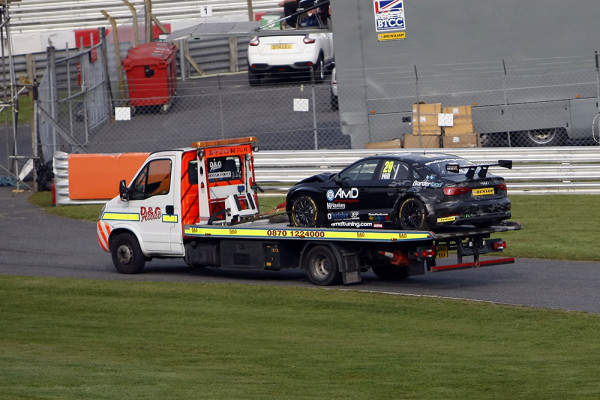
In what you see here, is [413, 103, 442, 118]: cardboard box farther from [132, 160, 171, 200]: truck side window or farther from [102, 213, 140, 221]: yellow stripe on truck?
[102, 213, 140, 221]: yellow stripe on truck

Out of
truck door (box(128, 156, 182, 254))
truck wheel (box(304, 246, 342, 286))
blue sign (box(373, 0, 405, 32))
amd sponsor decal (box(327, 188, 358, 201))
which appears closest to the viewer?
amd sponsor decal (box(327, 188, 358, 201))

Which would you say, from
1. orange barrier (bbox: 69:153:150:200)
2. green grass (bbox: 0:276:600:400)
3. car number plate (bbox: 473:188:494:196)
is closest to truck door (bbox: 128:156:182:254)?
green grass (bbox: 0:276:600:400)

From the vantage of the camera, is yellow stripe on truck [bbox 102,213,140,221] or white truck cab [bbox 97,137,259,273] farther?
yellow stripe on truck [bbox 102,213,140,221]

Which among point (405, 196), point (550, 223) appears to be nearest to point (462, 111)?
point (550, 223)

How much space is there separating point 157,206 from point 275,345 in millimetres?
5957

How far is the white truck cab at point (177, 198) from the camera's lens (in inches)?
631

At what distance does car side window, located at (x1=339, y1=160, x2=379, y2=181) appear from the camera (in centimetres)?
1466

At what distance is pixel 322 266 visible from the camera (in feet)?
49.4

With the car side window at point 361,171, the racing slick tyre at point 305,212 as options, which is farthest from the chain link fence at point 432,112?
the car side window at point 361,171

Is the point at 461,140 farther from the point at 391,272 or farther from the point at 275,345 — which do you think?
the point at 275,345

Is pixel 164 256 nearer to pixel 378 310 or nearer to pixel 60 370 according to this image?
pixel 378 310

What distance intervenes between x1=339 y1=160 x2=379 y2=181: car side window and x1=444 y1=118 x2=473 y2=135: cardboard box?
9.92 meters

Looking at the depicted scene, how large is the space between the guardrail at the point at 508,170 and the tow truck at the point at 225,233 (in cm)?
716

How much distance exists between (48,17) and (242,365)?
34.8m
